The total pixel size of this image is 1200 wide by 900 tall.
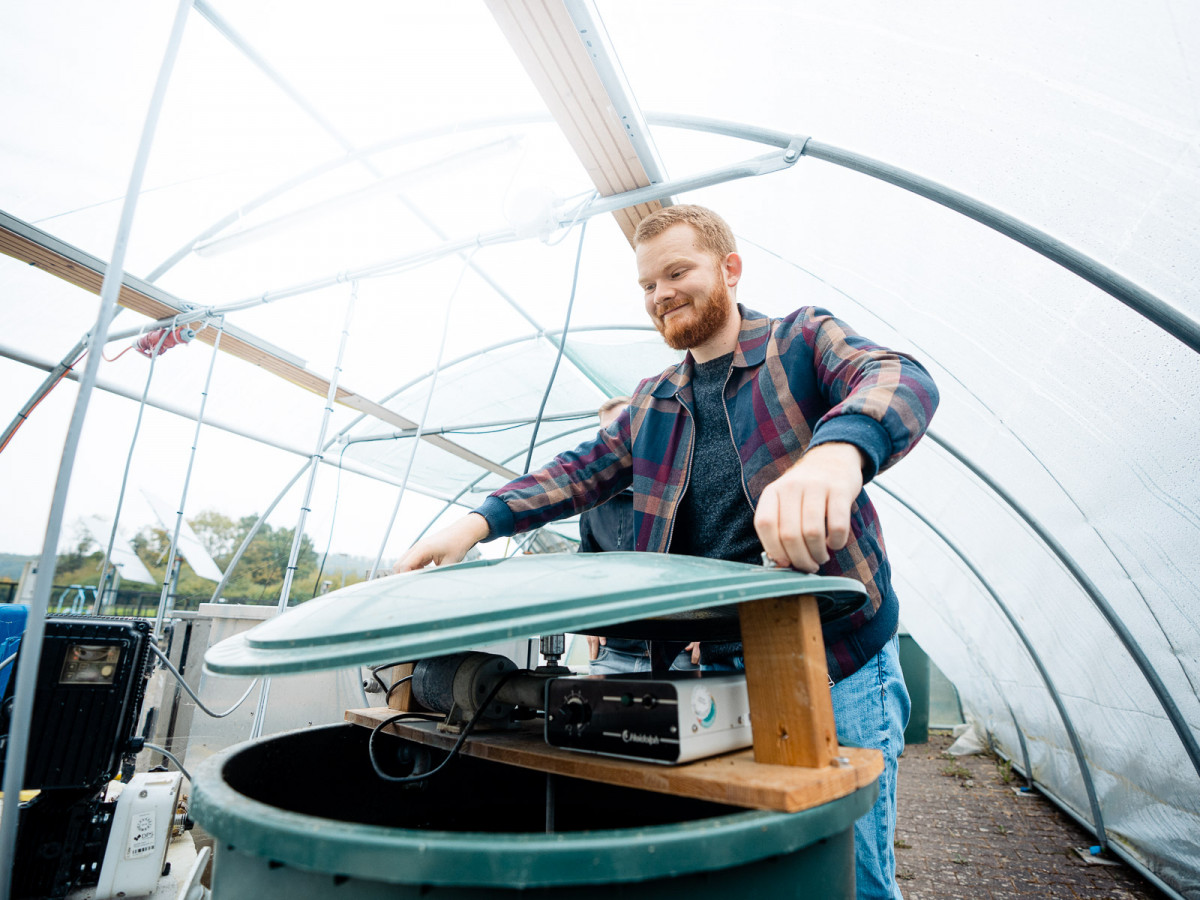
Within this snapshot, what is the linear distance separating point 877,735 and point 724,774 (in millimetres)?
600

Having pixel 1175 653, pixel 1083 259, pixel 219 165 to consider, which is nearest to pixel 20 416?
pixel 219 165

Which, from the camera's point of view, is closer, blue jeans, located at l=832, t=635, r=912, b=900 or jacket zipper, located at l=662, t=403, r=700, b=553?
blue jeans, located at l=832, t=635, r=912, b=900

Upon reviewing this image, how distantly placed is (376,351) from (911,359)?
4591 mm

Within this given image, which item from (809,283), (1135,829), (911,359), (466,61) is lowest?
(1135,829)

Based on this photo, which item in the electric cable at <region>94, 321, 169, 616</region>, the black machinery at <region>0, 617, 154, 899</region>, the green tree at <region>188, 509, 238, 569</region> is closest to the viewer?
the black machinery at <region>0, 617, 154, 899</region>

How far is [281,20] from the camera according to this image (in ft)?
8.29

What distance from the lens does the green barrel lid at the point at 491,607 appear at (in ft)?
1.89

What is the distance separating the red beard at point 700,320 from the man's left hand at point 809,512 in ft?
2.13

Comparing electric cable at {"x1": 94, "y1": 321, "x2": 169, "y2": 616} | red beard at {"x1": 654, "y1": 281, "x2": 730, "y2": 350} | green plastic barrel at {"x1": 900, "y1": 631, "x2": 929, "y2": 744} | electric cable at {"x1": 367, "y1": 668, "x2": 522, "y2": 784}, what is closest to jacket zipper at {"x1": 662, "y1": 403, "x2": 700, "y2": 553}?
red beard at {"x1": 654, "y1": 281, "x2": 730, "y2": 350}

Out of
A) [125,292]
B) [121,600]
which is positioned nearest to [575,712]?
[125,292]

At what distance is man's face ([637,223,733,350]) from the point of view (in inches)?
50.9

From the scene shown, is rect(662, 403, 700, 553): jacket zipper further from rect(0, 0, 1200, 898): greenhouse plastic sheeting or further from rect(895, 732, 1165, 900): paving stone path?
rect(895, 732, 1165, 900): paving stone path

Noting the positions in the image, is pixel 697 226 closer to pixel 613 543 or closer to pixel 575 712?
pixel 575 712

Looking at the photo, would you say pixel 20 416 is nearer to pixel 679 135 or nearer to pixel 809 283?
pixel 679 135
